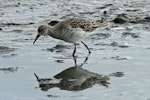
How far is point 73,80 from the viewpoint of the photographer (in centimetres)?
1004

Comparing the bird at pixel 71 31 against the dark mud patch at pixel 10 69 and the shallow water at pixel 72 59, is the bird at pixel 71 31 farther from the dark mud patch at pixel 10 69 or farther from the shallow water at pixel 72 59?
the dark mud patch at pixel 10 69

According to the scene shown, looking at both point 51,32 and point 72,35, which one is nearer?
point 72,35

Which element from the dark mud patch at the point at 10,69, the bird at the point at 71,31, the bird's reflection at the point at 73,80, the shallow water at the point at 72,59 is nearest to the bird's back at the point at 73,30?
the bird at the point at 71,31

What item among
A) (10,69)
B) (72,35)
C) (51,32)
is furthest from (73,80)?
(51,32)

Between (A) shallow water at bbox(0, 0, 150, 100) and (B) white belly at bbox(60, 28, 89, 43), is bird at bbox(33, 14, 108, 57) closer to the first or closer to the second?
(B) white belly at bbox(60, 28, 89, 43)

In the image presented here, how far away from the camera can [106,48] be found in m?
12.2

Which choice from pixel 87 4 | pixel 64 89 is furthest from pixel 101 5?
pixel 64 89

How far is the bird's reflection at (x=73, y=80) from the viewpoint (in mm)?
9672

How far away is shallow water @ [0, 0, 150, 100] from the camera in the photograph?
938cm

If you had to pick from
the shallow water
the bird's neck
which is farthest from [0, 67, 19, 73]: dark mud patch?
the bird's neck

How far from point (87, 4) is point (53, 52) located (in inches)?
219

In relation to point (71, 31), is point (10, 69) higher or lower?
lower

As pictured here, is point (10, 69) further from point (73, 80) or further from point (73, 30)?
point (73, 30)

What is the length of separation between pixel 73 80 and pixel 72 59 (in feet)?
4.96
